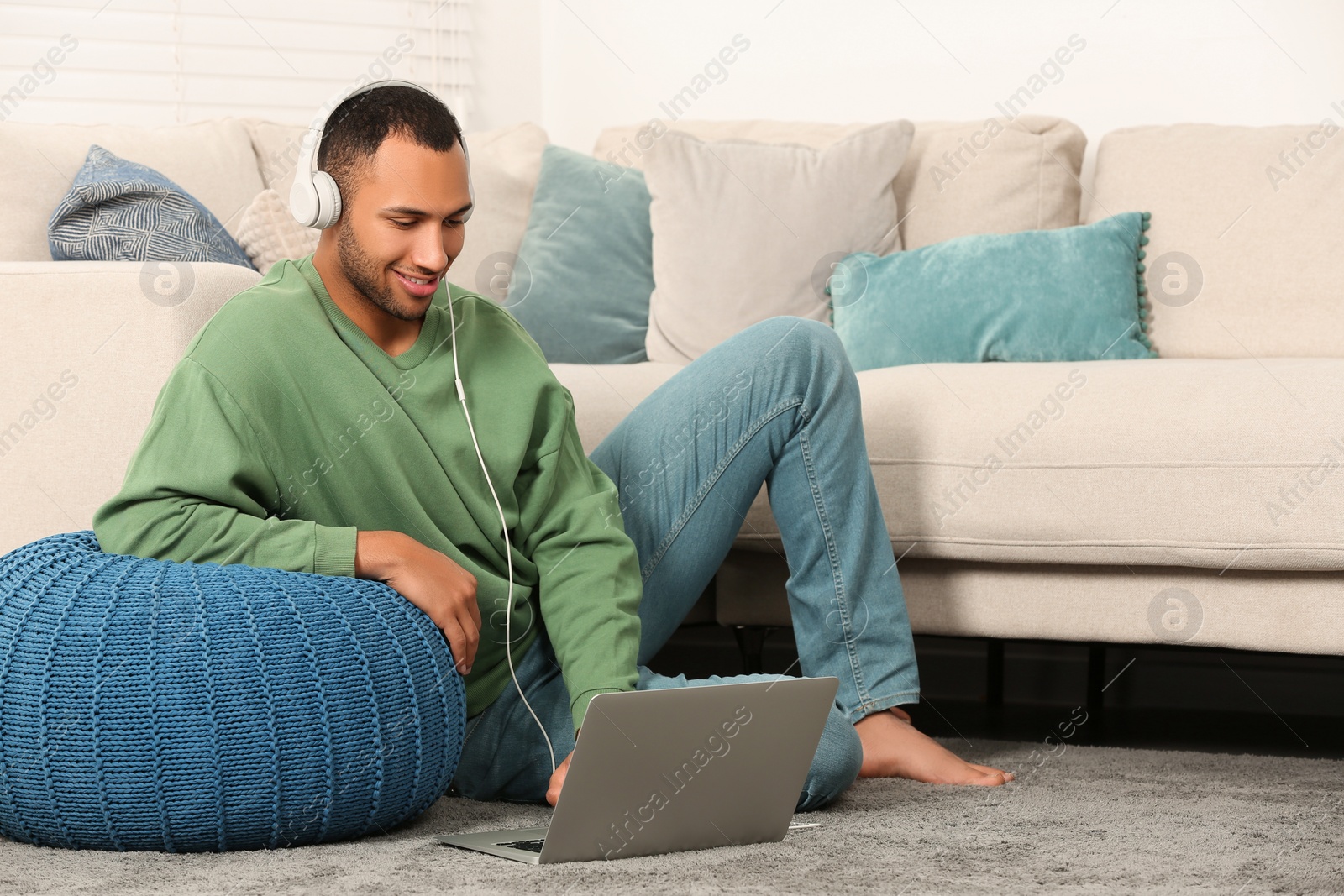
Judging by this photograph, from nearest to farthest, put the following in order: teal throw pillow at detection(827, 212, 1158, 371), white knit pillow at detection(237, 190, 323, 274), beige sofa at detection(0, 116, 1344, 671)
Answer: beige sofa at detection(0, 116, 1344, 671)
white knit pillow at detection(237, 190, 323, 274)
teal throw pillow at detection(827, 212, 1158, 371)

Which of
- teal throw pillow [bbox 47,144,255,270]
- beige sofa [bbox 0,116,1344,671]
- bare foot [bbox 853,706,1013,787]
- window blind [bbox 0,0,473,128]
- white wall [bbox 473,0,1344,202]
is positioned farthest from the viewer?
window blind [bbox 0,0,473,128]

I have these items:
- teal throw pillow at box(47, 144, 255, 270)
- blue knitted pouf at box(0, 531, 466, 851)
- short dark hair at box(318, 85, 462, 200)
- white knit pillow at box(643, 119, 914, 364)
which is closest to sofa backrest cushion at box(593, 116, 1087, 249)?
white knit pillow at box(643, 119, 914, 364)

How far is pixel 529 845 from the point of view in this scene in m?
1.11

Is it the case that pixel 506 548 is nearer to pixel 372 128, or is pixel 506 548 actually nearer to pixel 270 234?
pixel 372 128

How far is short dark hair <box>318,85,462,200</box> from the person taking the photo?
1187mm

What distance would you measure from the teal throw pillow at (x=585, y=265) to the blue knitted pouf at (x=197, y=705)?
1243 millimetres

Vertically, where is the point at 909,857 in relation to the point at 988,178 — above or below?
below

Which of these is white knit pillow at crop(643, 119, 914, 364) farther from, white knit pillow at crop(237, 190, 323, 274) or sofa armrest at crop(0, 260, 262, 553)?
sofa armrest at crop(0, 260, 262, 553)

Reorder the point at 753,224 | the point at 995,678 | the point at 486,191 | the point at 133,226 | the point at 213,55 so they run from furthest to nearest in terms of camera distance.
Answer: the point at 213,55
the point at 486,191
the point at 753,224
the point at 995,678
the point at 133,226

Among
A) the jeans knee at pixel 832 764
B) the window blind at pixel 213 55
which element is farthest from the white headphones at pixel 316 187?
the window blind at pixel 213 55

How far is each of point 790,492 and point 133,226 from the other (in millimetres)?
1068

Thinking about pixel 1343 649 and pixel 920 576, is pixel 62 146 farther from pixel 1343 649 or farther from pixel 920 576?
pixel 1343 649

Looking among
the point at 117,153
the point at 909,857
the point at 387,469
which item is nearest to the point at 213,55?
the point at 117,153

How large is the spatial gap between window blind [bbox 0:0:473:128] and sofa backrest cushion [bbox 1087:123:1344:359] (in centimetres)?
160
